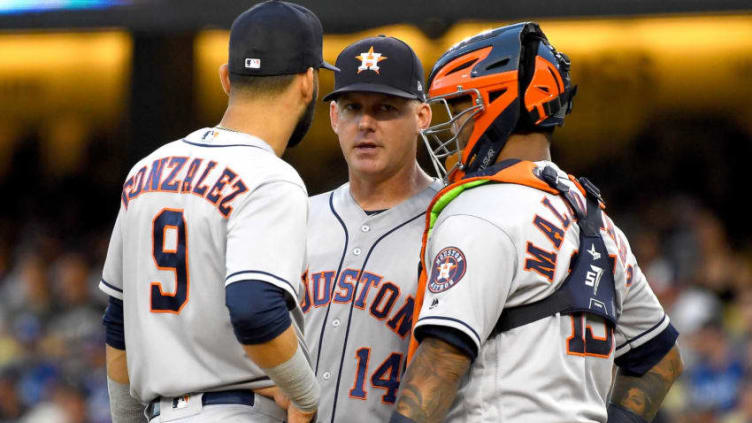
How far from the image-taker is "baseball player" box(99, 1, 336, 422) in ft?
8.84

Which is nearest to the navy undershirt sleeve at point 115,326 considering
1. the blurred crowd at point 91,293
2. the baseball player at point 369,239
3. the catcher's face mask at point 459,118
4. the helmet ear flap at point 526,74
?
the baseball player at point 369,239

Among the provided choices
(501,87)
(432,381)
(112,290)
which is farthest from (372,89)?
(432,381)

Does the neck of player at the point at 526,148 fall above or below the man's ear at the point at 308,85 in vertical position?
below

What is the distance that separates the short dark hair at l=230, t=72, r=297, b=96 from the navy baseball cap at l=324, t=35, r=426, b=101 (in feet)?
2.54

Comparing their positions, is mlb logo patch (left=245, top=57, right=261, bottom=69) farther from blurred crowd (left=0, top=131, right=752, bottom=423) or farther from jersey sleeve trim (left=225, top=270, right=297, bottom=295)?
blurred crowd (left=0, top=131, right=752, bottom=423)

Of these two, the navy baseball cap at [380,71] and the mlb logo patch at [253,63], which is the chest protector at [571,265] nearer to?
the mlb logo patch at [253,63]

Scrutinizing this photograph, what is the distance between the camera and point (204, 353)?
2807 mm

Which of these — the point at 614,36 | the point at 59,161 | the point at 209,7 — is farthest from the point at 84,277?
the point at 614,36

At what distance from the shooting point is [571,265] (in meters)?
2.99

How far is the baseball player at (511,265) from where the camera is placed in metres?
2.80

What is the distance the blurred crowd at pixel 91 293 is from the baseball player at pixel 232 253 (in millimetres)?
4585

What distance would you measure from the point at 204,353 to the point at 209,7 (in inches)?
236

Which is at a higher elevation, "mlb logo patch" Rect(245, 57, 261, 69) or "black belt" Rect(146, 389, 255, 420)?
"mlb logo patch" Rect(245, 57, 261, 69)

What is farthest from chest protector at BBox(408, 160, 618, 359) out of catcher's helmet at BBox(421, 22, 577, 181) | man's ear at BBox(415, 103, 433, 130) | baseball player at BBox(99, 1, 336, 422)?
man's ear at BBox(415, 103, 433, 130)
